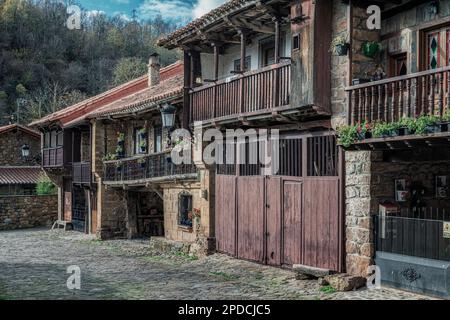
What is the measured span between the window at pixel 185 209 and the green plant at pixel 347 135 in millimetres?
8625

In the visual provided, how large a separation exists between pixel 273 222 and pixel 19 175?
2544cm

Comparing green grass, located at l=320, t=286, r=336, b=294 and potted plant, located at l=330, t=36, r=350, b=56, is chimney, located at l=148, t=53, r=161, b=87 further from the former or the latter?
green grass, located at l=320, t=286, r=336, b=294

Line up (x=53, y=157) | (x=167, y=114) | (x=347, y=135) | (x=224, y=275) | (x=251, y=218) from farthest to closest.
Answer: (x=53, y=157) < (x=167, y=114) < (x=251, y=218) < (x=224, y=275) < (x=347, y=135)

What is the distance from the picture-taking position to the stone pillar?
424 inches

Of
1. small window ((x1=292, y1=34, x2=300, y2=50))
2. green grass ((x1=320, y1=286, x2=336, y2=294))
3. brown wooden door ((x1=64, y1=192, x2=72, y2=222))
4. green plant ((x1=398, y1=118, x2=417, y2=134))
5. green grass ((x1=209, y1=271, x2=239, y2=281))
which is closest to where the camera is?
green plant ((x1=398, y1=118, x2=417, y2=134))

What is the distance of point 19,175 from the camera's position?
114 ft

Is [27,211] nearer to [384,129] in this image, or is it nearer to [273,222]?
[273,222]

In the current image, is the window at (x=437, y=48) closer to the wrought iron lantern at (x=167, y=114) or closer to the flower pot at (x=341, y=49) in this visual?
the flower pot at (x=341, y=49)

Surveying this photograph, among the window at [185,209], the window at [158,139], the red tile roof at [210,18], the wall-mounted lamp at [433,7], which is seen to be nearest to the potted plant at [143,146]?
the window at [158,139]

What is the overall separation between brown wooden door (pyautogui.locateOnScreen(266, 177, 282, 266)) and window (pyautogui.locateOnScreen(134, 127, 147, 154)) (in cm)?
938

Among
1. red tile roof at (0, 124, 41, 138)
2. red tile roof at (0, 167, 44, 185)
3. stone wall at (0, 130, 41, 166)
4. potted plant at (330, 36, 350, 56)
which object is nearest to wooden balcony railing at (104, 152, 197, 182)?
potted plant at (330, 36, 350, 56)

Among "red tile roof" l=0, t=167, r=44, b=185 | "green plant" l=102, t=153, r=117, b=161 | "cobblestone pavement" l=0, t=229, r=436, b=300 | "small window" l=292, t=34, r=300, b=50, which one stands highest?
"small window" l=292, t=34, r=300, b=50

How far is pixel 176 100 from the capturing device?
17.7 meters

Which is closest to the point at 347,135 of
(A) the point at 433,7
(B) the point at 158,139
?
(A) the point at 433,7
